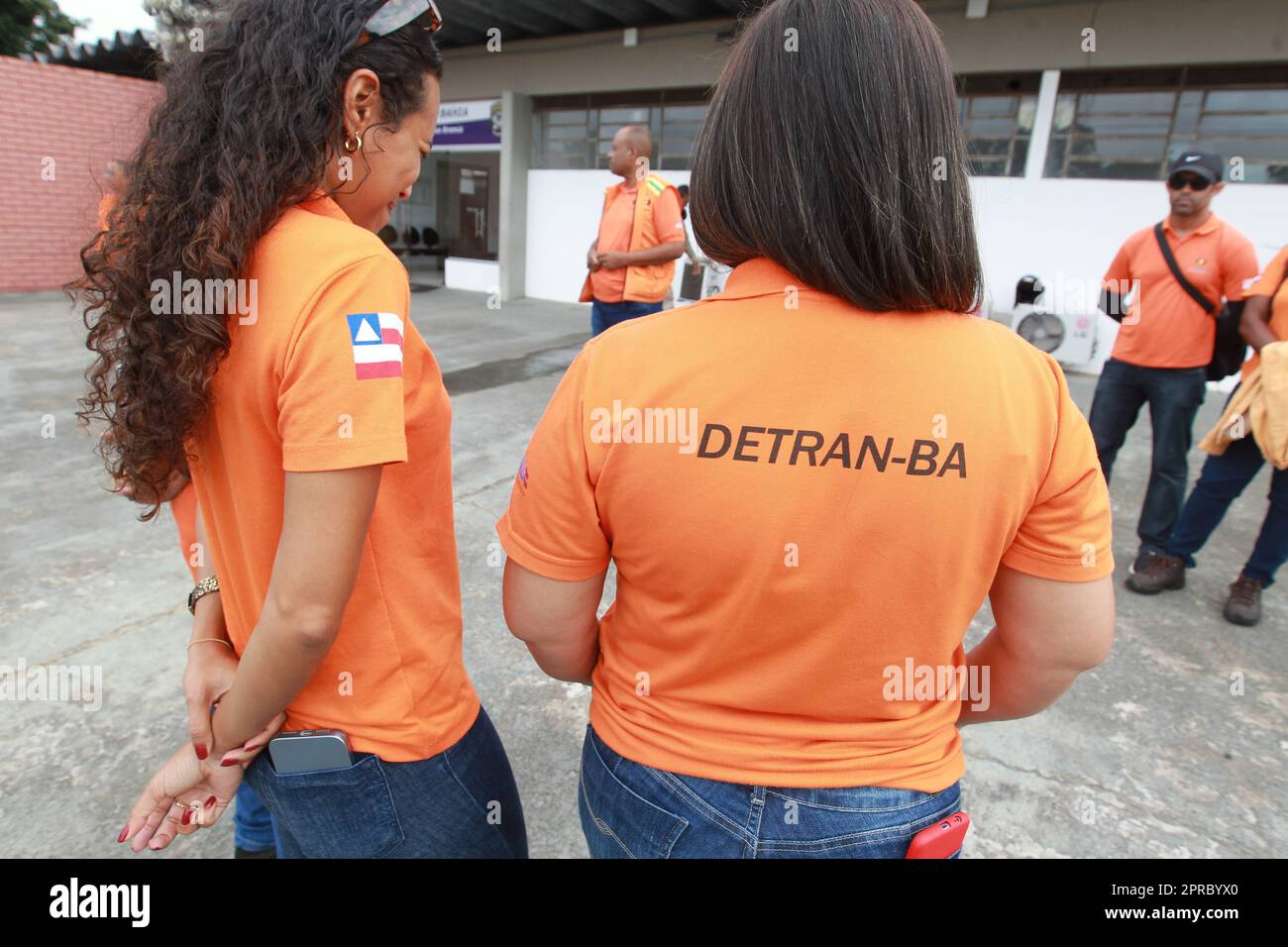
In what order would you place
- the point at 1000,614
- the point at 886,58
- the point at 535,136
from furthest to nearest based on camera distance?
the point at 535,136 < the point at 1000,614 < the point at 886,58

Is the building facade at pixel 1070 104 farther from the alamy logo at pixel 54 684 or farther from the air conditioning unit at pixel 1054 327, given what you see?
the alamy logo at pixel 54 684

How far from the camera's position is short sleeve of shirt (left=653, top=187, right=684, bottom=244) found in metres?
4.91

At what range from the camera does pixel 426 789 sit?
3.60 ft

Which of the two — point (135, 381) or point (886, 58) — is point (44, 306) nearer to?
point (135, 381)

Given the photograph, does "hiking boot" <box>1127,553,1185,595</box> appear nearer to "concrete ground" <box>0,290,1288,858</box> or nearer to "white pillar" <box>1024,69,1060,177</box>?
"concrete ground" <box>0,290,1288,858</box>

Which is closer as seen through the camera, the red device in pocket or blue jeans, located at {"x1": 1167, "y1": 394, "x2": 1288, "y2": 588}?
the red device in pocket

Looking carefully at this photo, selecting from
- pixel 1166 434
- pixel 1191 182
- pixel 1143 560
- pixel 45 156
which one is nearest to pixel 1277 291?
pixel 1191 182

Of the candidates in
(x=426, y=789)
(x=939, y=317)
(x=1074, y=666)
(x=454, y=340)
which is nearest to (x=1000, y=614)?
(x=1074, y=666)

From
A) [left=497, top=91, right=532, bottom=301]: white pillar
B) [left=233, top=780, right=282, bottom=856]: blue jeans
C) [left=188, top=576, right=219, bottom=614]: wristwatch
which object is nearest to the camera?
[left=188, top=576, right=219, bottom=614]: wristwatch

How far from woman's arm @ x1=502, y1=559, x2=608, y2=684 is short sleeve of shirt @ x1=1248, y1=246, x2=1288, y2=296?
11.3ft

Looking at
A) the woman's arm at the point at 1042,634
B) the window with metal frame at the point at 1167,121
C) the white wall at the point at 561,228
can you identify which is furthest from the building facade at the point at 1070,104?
the woman's arm at the point at 1042,634

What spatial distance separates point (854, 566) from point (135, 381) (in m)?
0.92

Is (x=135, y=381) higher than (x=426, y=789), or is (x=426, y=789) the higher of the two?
(x=135, y=381)

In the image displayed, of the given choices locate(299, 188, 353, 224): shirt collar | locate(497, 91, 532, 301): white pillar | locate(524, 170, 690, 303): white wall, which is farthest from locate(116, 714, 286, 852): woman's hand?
locate(497, 91, 532, 301): white pillar
